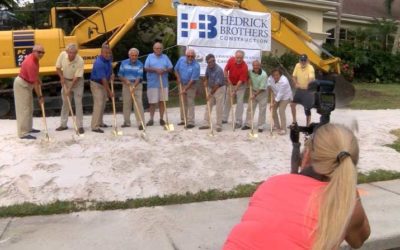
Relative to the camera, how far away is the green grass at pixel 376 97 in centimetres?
1559

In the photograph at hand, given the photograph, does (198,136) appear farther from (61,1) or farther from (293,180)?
(61,1)

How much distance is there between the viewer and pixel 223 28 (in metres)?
13.1

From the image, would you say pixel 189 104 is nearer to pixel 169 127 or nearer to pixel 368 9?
pixel 169 127

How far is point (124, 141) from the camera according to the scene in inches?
335

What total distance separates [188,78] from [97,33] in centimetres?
377

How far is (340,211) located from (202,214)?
4.14m

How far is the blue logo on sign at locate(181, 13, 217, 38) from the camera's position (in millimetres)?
12586

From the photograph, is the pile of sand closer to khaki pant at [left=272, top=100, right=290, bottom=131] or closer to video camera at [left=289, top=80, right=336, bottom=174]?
khaki pant at [left=272, top=100, right=290, bottom=131]

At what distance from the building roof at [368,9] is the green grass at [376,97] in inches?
253

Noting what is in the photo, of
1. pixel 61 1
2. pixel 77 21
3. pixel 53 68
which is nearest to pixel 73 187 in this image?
pixel 53 68

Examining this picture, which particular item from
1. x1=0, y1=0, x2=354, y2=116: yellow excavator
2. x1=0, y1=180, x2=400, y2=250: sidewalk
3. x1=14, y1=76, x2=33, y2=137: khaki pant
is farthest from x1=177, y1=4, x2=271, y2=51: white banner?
x1=0, y1=180, x2=400, y2=250: sidewalk

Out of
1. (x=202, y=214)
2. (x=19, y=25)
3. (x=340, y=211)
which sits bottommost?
(x=202, y=214)

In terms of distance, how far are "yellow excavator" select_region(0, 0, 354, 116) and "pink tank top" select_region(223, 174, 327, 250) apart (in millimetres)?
10234

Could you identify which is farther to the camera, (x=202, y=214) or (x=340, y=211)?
(x=202, y=214)
